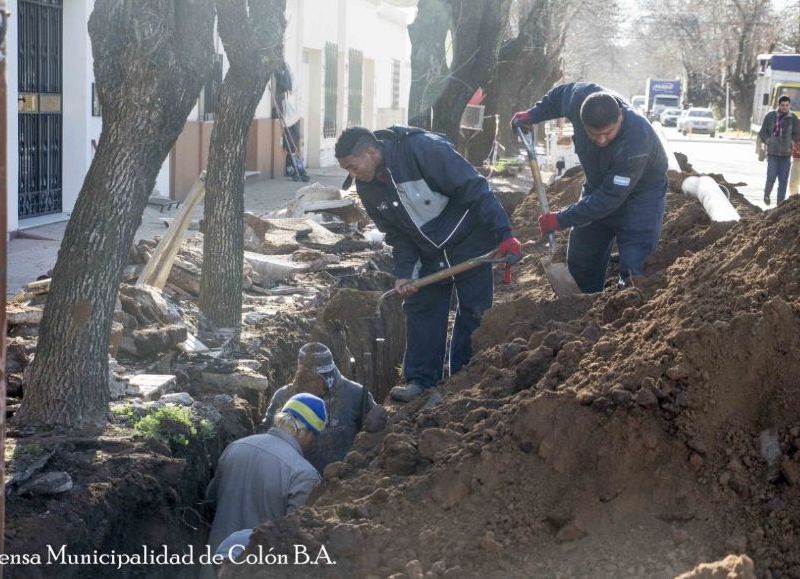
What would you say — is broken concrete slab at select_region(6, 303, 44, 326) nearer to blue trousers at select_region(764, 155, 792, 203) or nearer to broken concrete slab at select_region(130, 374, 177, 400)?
broken concrete slab at select_region(130, 374, 177, 400)

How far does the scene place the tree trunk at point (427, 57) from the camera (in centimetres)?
1639

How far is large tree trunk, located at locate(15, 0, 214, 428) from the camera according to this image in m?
5.81

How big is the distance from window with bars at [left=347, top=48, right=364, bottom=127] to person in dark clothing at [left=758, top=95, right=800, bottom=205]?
1428cm

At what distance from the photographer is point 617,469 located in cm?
398

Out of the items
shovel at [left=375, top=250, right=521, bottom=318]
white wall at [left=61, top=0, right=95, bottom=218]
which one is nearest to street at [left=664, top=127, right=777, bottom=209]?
white wall at [left=61, top=0, right=95, bottom=218]

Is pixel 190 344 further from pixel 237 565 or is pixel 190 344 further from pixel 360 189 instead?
pixel 237 565

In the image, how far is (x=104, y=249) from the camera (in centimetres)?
586

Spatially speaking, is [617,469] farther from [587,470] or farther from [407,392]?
[407,392]

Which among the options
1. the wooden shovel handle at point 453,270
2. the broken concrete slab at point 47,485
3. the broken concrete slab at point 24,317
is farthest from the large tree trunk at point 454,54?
the broken concrete slab at point 47,485

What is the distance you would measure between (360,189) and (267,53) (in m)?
1.42

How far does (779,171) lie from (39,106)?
37.5ft

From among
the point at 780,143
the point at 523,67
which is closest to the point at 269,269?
the point at 780,143

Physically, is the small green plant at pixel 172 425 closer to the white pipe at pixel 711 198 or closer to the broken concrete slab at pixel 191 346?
the broken concrete slab at pixel 191 346

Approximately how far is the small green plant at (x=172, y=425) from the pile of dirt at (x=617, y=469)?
56.9 inches
